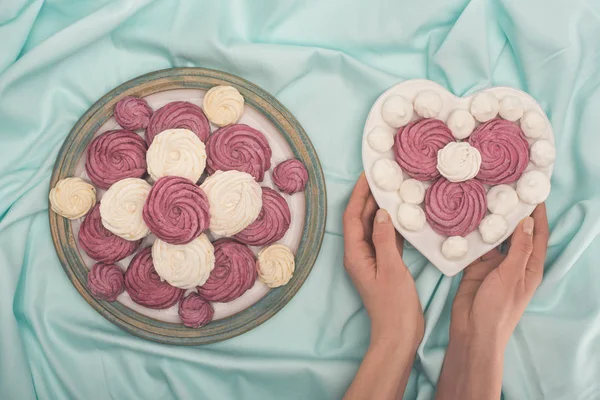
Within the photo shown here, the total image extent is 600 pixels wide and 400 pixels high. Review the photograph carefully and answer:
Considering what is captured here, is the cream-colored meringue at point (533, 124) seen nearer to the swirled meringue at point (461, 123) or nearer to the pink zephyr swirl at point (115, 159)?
the swirled meringue at point (461, 123)

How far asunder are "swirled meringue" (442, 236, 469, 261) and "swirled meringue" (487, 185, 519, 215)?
116mm

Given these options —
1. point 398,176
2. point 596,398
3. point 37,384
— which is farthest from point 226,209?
point 596,398

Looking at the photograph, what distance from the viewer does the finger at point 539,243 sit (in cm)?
145

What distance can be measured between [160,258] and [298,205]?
39 cm

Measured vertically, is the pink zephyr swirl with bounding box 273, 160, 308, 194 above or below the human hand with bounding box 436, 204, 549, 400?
above

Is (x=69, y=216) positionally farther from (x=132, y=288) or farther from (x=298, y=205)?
(x=298, y=205)

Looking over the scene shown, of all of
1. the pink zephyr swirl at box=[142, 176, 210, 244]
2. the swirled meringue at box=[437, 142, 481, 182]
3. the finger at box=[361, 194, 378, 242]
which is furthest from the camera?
the finger at box=[361, 194, 378, 242]

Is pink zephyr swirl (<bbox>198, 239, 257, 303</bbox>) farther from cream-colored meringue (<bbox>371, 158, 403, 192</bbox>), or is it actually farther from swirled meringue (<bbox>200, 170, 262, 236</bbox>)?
cream-colored meringue (<bbox>371, 158, 403, 192</bbox>)

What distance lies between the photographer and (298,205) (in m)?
1.49

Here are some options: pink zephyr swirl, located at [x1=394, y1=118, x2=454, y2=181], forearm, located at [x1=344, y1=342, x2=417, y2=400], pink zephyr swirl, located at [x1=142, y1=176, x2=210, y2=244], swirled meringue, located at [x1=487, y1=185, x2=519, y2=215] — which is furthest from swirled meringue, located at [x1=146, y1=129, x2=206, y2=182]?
swirled meringue, located at [x1=487, y1=185, x2=519, y2=215]

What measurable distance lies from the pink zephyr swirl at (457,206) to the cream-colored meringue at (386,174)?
0.10m

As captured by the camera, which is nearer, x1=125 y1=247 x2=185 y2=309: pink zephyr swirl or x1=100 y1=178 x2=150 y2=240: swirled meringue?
x1=100 y1=178 x2=150 y2=240: swirled meringue

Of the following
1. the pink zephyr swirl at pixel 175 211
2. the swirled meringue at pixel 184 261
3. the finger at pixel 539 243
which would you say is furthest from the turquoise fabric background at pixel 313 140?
the pink zephyr swirl at pixel 175 211

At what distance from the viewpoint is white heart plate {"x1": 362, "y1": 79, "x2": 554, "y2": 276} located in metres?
1.44
